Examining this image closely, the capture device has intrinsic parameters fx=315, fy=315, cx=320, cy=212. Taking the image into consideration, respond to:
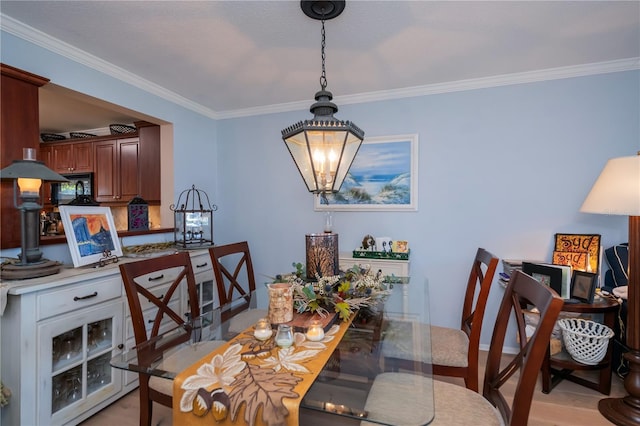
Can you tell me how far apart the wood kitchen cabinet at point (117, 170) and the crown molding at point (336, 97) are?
945 millimetres

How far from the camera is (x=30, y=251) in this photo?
175cm

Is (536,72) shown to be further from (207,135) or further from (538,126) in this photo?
(207,135)

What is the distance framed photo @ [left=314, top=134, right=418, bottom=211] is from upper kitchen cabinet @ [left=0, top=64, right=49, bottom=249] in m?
2.30

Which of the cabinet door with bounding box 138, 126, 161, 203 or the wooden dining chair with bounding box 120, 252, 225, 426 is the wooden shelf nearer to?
the cabinet door with bounding box 138, 126, 161, 203

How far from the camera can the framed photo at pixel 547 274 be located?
2105 millimetres

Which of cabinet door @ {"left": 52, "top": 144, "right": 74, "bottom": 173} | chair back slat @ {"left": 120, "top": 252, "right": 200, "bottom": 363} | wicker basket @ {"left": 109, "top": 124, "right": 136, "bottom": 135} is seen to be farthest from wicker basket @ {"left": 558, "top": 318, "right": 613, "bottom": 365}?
cabinet door @ {"left": 52, "top": 144, "right": 74, "bottom": 173}

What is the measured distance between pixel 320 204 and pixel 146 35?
192 cm

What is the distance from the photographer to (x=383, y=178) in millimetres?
2969

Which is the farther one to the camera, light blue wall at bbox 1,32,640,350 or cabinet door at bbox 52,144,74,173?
cabinet door at bbox 52,144,74,173

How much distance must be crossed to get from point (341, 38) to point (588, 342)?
2.53 metres

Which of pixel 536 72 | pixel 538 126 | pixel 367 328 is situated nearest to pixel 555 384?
pixel 367 328

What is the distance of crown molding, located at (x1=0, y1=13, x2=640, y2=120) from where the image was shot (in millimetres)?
1974

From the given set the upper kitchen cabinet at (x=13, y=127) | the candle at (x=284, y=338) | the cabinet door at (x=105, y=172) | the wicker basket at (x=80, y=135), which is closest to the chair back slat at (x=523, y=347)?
the candle at (x=284, y=338)

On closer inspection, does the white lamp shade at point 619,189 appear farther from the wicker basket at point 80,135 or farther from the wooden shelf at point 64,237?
the wicker basket at point 80,135
